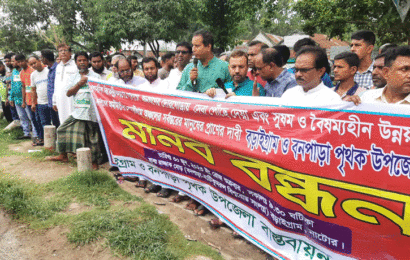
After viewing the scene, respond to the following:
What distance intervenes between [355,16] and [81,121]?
949 centimetres

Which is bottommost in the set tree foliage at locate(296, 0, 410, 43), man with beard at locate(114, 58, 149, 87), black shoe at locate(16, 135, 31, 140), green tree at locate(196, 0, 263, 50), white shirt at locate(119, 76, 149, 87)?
black shoe at locate(16, 135, 31, 140)

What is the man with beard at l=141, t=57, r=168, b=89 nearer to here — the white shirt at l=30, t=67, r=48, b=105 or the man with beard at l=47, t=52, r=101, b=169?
the man with beard at l=47, t=52, r=101, b=169

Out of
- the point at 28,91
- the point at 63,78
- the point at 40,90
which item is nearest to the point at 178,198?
the point at 63,78

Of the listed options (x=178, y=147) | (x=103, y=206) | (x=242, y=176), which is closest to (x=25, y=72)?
(x=103, y=206)

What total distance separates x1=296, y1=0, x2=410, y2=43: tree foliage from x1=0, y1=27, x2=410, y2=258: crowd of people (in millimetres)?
5983

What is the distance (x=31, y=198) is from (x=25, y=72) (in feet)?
13.2

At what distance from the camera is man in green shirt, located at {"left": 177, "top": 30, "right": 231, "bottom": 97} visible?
11.9 ft

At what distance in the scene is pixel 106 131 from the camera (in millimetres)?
4707

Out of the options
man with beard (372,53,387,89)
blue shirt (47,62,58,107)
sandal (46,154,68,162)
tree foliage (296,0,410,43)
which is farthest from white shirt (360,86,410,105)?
tree foliage (296,0,410,43)

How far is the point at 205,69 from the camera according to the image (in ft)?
12.2

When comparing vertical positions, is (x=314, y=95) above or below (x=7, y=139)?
above

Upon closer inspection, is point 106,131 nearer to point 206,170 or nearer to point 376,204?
point 206,170

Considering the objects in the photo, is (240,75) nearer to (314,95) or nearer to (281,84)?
(281,84)

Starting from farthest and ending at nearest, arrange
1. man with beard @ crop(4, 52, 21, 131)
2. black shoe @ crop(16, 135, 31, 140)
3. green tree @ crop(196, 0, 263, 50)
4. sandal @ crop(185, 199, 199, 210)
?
green tree @ crop(196, 0, 263, 50) → man with beard @ crop(4, 52, 21, 131) → black shoe @ crop(16, 135, 31, 140) → sandal @ crop(185, 199, 199, 210)
